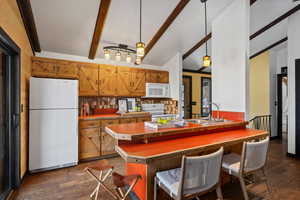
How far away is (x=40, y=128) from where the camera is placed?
118 inches

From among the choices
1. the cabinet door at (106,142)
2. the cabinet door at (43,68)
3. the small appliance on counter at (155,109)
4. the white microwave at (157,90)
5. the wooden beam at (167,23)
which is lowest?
the cabinet door at (106,142)

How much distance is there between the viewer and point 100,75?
401cm

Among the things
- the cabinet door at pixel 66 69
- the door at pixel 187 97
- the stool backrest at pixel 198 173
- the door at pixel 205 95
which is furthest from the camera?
the door at pixel 205 95

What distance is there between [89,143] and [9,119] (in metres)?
1.60

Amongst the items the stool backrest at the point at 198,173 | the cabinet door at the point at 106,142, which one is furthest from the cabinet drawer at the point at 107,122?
the stool backrest at the point at 198,173

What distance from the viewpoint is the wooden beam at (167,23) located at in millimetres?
3043

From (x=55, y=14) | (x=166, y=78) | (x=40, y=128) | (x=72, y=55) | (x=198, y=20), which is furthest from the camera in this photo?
(x=166, y=78)

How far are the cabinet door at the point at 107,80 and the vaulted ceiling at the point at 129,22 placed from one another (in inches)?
16.2

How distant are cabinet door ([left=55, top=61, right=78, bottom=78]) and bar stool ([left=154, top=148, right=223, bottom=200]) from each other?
10.6ft

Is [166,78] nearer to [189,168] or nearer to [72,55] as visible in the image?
[72,55]

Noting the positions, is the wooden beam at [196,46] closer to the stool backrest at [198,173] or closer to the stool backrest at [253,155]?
the stool backrest at [253,155]

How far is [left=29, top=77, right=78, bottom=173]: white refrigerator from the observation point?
2.94 metres

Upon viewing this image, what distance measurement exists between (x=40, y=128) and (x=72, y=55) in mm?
1896

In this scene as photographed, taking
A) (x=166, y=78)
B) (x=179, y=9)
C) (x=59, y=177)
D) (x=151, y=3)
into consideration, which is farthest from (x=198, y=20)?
(x=59, y=177)
